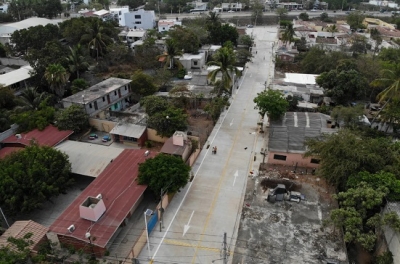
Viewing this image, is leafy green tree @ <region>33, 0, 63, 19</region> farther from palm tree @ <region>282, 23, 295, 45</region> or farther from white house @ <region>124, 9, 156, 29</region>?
palm tree @ <region>282, 23, 295, 45</region>

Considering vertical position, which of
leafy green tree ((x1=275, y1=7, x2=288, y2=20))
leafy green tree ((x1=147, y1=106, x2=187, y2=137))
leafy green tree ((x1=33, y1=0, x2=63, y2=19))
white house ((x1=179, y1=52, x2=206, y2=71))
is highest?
leafy green tree ((x1=33, y1=0, x2=63, y2=19))

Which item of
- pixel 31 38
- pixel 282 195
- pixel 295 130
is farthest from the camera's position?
pixel 31 38

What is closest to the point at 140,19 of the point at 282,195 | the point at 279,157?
the point at 279,157

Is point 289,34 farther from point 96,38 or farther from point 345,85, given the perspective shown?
point 96,38

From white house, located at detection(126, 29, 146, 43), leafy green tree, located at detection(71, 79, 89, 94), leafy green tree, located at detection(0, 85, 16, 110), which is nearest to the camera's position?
leafy green tree, located at detection(0, 85, 16, 110)

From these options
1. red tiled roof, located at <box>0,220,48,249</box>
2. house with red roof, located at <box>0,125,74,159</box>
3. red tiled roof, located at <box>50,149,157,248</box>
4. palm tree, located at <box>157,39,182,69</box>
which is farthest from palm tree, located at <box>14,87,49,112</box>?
palm tree, located at <box>157,39,182,69</box>

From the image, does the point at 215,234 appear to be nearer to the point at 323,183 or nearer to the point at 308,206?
the point at 308,206
